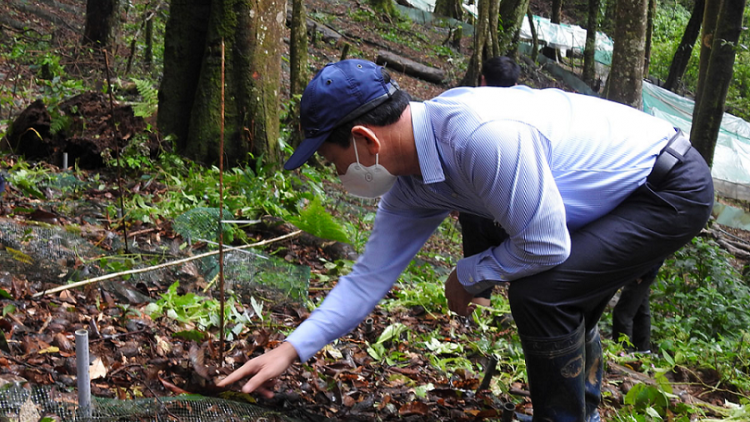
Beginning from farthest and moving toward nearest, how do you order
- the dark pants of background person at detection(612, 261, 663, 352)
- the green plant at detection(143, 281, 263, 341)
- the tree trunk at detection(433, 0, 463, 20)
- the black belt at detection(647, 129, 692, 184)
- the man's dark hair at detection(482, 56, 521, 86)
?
the tree trunk at detection(433, 0, 463, 20) < the man's dark hair at detection(482, 56, 521, 86) < the dark pants of background person at detection(612, 261, 663, 352) < the green plant at detection(143, 281, 263, 341) < the black belt at detection(647, 129, 692, 184)

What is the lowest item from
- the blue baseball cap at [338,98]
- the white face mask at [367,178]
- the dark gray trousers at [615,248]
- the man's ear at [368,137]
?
the dark gray trousers at [615,248]

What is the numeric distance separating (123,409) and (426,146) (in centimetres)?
128

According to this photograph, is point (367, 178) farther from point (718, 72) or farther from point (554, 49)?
point (554, 49)

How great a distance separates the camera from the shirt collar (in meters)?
2.05

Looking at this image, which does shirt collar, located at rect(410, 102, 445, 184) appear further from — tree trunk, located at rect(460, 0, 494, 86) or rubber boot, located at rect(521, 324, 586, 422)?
tree trunk, located at rect(460, 0, 494, 86)

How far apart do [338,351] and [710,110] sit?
778cm

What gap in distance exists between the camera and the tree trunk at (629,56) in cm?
→ 823

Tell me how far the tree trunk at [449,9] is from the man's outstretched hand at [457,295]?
22278 millimetres

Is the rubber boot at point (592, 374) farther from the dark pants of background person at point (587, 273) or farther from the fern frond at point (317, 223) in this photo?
the fern frond at point (317, 223)

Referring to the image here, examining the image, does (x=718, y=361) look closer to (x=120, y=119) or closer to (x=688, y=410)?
(x=688, y=410)

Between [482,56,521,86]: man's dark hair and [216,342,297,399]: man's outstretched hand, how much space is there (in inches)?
137

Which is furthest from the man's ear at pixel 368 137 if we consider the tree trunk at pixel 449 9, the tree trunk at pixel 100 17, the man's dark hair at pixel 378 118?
the tree trunk at pixel 449 9

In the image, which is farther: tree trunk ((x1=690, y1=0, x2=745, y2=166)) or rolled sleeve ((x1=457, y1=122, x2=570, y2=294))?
tree trunk ((x1=690, y1=0, x2=745, y2=166))

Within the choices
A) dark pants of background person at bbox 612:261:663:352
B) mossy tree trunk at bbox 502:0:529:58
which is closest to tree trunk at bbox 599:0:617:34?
mossy tree trunk at bbox 502:0:529:58
